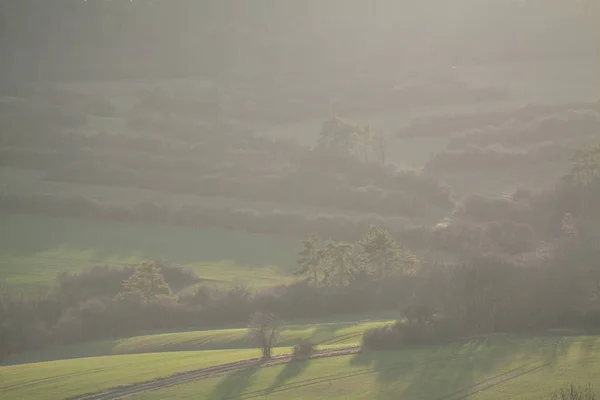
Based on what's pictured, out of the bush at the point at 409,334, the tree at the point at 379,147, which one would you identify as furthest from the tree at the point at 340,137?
the bush at the point at 409,334

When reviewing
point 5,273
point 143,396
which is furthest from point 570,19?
point 143,396

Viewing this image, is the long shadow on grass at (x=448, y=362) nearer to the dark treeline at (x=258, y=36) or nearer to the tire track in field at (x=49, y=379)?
the tire track in field at (x=49, y=379)

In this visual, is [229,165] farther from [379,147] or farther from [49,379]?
[49,379]

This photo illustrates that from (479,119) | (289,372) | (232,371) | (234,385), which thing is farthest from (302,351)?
(479,119)

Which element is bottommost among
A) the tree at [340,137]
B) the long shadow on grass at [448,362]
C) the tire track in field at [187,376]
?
the long shadow on grass at [448,362]

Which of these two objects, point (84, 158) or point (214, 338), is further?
point (84, 158)

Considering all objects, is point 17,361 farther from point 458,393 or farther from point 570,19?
point 570,19

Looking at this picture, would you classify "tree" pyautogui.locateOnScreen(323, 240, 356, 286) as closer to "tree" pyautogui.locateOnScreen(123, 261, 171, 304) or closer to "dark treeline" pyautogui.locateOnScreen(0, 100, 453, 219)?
"tree" pyautogui.locateOnScreen(123, 261, 171, 304)

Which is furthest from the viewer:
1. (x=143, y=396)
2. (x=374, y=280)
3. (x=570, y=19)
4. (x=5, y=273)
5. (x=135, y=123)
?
(x=570, y=19)
